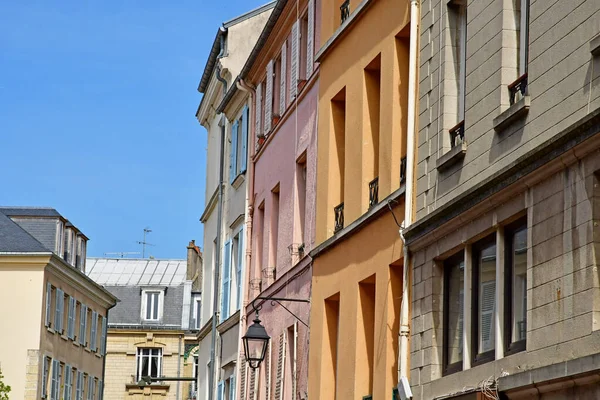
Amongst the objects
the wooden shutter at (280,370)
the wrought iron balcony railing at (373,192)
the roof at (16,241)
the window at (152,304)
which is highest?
the window at (152,304)

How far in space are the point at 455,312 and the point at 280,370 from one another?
8597mm

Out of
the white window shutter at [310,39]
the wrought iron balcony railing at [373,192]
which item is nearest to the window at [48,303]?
the white window shutter at [310,39]

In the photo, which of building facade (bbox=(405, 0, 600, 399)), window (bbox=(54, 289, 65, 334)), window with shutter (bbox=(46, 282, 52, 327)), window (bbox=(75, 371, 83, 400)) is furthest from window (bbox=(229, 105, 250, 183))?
window (bbox=(75, 371, 83, 400))

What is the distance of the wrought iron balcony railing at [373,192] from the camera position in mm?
17609

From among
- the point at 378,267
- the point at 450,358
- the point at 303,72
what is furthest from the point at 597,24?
the point at 303,72

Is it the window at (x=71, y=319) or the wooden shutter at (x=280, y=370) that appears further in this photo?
the window at (x=71, y=319)

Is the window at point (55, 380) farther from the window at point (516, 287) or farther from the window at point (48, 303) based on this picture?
the window at point (516, 287)

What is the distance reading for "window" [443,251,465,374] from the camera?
46.9ft

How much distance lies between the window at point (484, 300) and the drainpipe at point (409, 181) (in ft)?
5.46

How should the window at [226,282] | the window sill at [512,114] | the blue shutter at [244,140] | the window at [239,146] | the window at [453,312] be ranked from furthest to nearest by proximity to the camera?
1. the window at [226,282]
2. the window at [239,146]
3. the blue shutter at [244,140]
4. the window at [453,312]
5. the window sill at [512,114]

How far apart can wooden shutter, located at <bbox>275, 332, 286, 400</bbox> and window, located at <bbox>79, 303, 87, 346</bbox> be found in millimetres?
33859

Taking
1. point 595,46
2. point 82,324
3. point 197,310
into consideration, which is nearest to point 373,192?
point 595,46

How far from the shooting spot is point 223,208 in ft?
103

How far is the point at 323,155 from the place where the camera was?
20406mm
